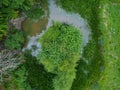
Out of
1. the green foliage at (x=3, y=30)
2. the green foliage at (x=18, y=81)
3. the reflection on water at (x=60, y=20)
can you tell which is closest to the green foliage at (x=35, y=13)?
the reflection on water at (x=60, y=20)

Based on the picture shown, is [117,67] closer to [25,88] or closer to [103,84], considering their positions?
[103,84]

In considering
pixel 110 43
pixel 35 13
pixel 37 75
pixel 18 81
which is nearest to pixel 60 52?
pixel 37 75

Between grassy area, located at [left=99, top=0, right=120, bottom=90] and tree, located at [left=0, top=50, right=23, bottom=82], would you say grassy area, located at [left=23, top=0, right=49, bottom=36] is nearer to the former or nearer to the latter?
tree, located at [left=0, top=50, right=23, bottom=82]

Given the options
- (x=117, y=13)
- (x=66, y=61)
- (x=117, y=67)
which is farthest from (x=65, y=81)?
(x=117, y=13)

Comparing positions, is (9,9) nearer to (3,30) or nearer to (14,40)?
(3,30)

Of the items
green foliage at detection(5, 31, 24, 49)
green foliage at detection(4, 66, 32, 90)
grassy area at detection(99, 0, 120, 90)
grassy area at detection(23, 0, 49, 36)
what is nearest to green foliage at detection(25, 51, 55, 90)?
green foliage at detection(4, 66, 32, 90)

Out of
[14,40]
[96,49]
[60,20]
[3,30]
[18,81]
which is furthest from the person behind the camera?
[96,49]
